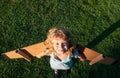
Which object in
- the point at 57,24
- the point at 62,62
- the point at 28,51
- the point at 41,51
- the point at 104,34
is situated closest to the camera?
the point at 62,62

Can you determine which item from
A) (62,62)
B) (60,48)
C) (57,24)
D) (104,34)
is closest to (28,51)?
(62,62)

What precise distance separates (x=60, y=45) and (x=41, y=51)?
0.58m

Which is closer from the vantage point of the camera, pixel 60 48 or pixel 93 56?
pixel 60 48

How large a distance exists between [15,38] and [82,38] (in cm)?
128

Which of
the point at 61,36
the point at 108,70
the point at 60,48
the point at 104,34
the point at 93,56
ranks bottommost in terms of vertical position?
the point at 108,70

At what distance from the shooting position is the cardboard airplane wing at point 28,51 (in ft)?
15.0

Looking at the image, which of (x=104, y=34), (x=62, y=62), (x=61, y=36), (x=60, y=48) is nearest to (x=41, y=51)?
(x=62, y=62)

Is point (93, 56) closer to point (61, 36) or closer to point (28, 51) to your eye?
point (61, 36)

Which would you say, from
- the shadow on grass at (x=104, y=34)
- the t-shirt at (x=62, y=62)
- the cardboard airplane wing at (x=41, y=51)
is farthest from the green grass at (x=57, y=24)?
the t-shirt at (x=62, y=62)

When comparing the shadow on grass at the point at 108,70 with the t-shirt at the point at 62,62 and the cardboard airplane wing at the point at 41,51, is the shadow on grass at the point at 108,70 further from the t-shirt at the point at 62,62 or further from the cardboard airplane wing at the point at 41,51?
the t-shirt at the point at 62,62

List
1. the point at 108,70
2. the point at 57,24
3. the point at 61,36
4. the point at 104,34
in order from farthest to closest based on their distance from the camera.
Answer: the point at 57,24
the point at 104,34
the point at 108,70
the point at 61,36

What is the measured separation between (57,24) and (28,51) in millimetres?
1400

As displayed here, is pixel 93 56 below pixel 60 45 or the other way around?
below

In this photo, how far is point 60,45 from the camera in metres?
4.21
